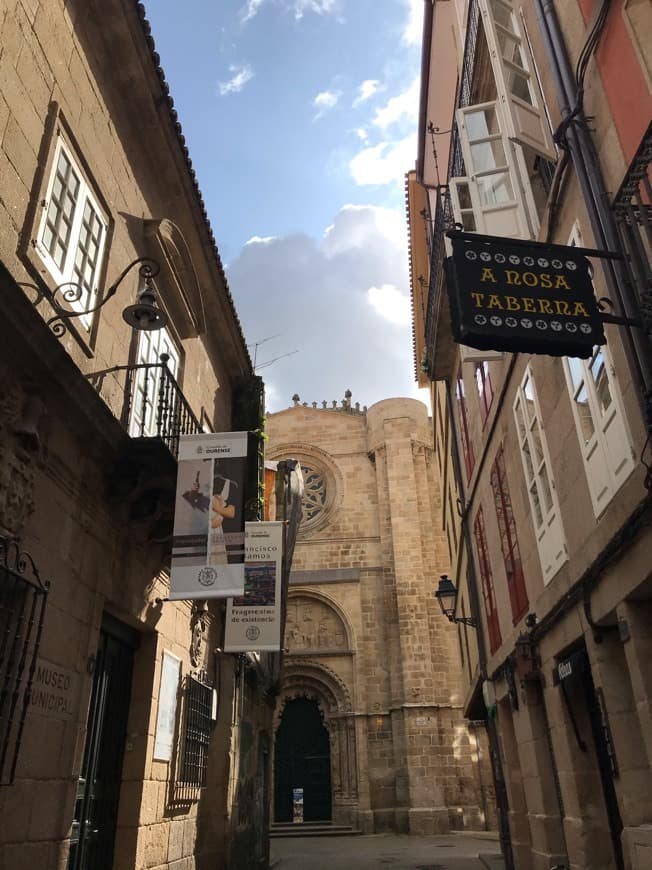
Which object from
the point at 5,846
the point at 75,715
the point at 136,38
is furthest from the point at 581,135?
the point at 5,846

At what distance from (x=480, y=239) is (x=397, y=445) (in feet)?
74.9

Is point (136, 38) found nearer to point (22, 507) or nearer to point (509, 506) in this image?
point (22, 507)

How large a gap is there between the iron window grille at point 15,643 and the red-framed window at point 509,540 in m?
6.14

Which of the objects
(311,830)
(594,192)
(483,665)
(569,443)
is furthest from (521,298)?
(311,830)

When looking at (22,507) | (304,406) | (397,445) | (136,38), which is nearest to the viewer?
(22,507)

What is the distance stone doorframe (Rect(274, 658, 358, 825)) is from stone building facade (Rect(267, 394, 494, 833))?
0.04 meters

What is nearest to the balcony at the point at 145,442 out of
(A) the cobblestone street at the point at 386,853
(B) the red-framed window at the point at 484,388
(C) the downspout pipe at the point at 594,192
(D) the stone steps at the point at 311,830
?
(C) the downspout pipe at the point at 594,192

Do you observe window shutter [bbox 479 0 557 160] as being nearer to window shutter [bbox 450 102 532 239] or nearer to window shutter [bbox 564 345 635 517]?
window shutter [bbox 450 102 532 239]

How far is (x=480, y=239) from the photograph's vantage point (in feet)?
16.0

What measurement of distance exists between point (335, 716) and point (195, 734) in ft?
53.2

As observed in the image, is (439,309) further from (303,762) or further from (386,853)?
(303,762)

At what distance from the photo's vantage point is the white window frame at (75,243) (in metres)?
5.56

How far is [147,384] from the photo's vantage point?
740 centimetres

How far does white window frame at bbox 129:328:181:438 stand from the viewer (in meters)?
7.18
